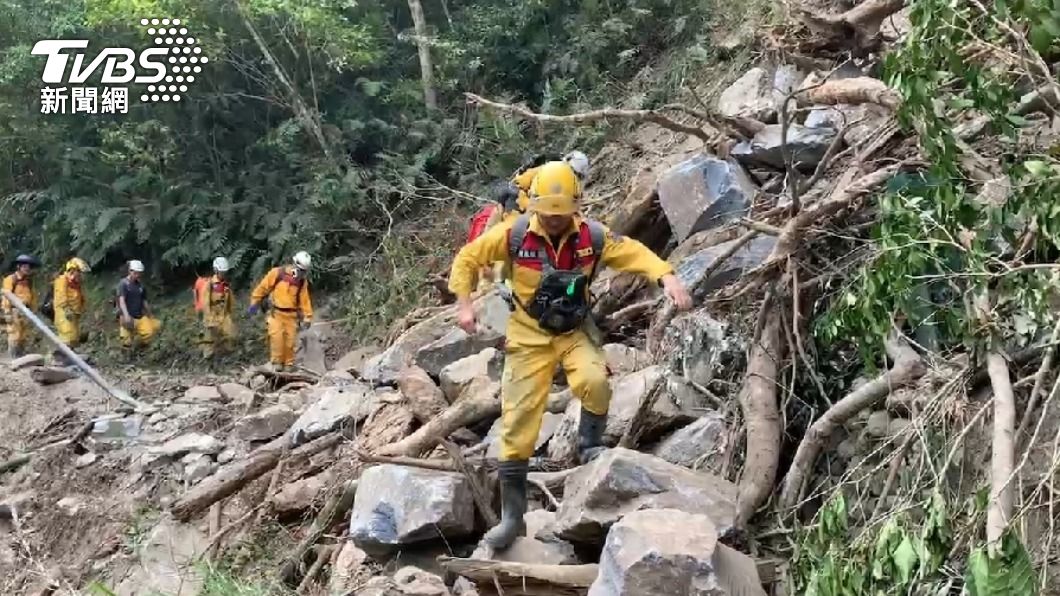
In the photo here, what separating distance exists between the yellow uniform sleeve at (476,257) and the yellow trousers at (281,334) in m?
6.91

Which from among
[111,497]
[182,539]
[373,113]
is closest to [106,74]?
[373,113]

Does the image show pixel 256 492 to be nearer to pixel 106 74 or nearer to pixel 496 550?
pixel 496 550

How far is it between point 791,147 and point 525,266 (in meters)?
3.05

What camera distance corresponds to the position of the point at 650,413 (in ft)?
15.5

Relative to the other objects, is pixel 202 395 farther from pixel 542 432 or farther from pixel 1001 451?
pixel 1001 451

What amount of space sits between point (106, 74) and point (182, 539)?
1131 centimetres

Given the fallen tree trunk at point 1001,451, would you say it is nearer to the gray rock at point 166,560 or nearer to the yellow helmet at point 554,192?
the yellow helmet at point 554,192

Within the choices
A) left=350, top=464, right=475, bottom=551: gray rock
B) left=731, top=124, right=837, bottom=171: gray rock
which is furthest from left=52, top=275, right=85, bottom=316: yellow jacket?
left=731, top=124, right=837, bottom=171: gray rock

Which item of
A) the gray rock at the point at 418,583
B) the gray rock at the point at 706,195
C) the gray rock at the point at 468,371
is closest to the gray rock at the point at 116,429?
the gray rock at the point at 468,371

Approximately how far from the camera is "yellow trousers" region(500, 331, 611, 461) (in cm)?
416

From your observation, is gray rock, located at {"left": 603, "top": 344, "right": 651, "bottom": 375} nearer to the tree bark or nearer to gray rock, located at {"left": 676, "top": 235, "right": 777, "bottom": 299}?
gray rock, located at {"left": 676, "top": 235, "right": 777, "bottom": 299}

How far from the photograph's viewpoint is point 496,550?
13.2 ft

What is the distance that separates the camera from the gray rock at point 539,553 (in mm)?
3945

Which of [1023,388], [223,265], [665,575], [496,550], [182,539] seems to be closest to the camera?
[665,575]
